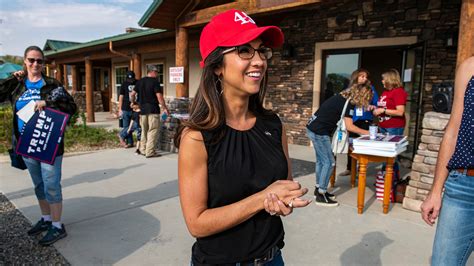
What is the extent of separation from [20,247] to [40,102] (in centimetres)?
134

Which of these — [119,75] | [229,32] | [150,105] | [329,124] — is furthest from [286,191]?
[119,75]

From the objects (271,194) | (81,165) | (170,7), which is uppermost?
(170,7)

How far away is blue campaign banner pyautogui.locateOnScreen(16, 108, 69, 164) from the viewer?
3.15m

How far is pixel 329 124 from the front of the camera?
4.26 m

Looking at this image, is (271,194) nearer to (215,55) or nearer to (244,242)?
(244,242)

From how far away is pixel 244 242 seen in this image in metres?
1.33

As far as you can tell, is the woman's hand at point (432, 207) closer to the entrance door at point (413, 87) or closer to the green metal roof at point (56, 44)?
the entrance door at point (413, 87)

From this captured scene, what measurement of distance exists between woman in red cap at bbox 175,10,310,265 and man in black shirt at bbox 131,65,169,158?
583 centimetres

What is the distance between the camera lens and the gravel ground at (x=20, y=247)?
2.90 meters

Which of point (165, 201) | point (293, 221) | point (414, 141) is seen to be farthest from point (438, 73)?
point (165, 201)

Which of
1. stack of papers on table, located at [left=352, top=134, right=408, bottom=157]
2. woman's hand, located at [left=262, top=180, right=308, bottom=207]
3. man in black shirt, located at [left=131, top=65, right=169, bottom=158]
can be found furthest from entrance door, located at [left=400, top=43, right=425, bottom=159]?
woman's hand, located at [left=262, top=180, right=308, bottom=207]

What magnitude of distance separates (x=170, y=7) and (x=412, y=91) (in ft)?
17.3

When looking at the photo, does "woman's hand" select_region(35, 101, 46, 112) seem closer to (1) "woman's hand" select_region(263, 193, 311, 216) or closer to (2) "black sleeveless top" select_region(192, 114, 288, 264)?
(2) "black sleeveless top" select_region(192, 114, 288, 264)

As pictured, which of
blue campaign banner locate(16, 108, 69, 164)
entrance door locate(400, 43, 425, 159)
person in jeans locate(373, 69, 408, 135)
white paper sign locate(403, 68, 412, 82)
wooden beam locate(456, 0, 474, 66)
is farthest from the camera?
white paper sign locate(403, 68, 412, 82)
